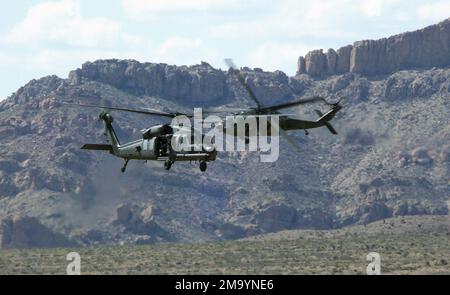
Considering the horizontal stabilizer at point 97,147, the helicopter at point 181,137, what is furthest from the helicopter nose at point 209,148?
the horizontal stabilizer at point 97,147

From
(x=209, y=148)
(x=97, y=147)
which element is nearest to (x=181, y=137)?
(x=209, y=148)

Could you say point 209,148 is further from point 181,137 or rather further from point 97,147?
point 97,147

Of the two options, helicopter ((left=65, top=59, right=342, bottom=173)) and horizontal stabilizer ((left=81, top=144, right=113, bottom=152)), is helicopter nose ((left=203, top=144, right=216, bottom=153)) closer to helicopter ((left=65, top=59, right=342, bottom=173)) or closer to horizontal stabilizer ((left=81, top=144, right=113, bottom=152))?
helicopter ((left=65, top=59, right=342, bottom=173))

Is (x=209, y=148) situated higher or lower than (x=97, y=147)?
higher

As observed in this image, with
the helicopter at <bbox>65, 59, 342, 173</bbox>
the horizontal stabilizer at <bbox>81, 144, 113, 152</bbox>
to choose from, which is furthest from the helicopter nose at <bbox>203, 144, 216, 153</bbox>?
the horizontal stabilizer at <bbox>81, 144, 113, 152</bbox>

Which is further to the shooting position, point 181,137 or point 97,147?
point 97,147

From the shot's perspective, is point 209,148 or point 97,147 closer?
point 209,148

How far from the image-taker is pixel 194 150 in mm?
101750

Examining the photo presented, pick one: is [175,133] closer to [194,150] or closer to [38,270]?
[194,150]

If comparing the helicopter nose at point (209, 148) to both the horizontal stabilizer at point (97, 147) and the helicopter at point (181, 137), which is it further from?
the horizontal stabilizer at point (97, 147)

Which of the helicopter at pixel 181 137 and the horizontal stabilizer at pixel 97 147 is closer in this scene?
the helicopter at pixel 181 137
